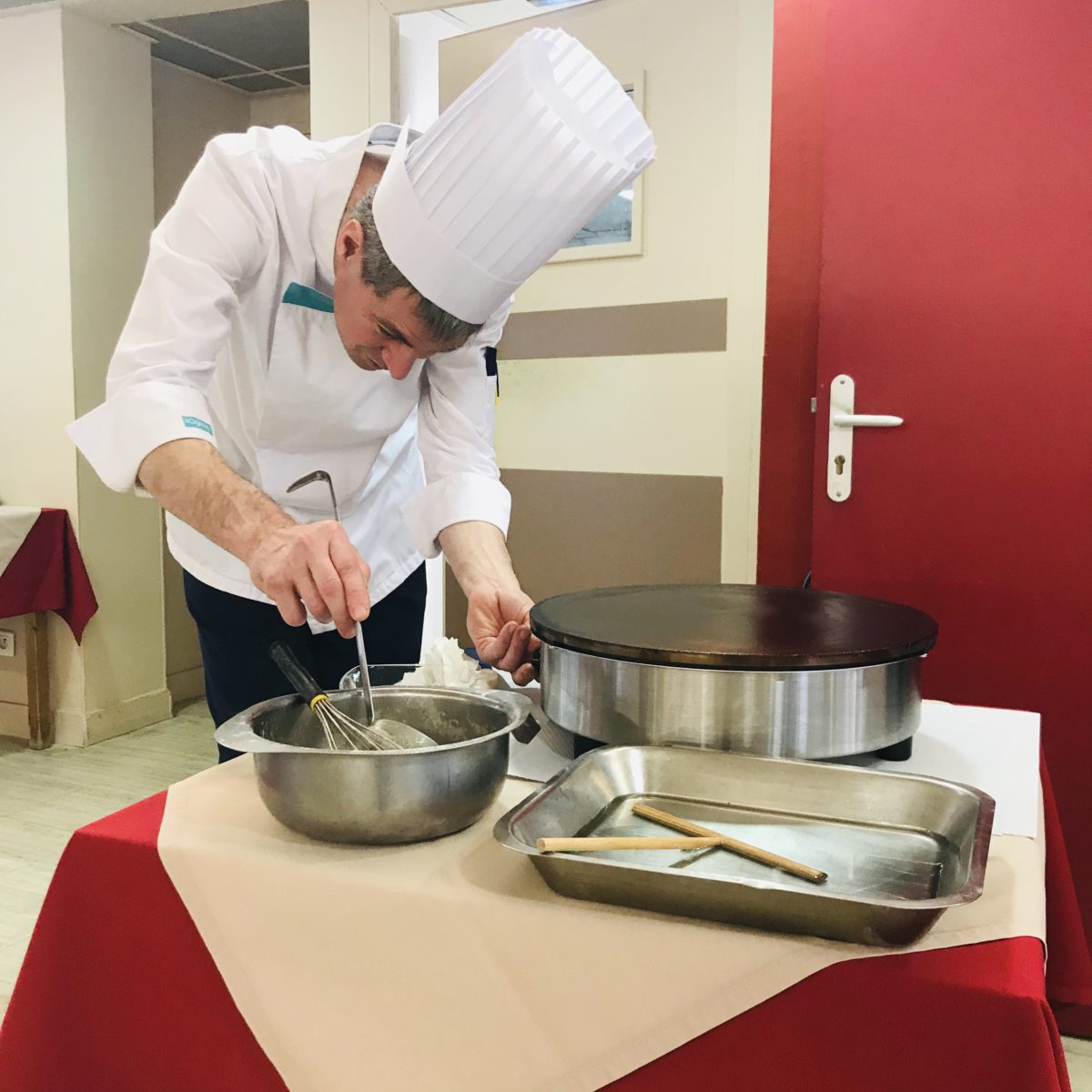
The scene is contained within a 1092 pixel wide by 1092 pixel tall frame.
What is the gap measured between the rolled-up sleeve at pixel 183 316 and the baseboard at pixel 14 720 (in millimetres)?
2483

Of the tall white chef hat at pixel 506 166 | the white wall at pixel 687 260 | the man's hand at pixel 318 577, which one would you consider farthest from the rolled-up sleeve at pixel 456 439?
the white wall at pixel 687 260

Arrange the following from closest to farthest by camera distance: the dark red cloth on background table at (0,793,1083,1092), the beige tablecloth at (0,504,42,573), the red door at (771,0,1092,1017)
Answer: the dark red cloth on background table at (0,793,1083,1092)
the red door at (771,0,1092,1017)
the beige tablecloth at (0,504,42,573)

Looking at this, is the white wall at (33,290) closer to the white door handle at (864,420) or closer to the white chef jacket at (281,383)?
the white chef jacket at (281,383)

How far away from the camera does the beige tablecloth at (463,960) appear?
1.96 ft

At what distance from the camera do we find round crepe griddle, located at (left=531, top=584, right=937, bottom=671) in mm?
833

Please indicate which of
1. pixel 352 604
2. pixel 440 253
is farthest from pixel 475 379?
pixel 352 604

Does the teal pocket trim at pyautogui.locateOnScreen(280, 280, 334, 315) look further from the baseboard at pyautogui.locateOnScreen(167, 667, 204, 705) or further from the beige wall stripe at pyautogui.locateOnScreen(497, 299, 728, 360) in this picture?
the baseboard at pyautogui.locateOnScreen(167, 667, 204, 705)

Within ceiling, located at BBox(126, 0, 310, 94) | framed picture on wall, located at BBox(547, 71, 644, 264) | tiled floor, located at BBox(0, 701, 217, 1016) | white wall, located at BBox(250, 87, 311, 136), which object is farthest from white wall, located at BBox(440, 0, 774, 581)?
tiled floor, located at BBox(0, 701, 217, 1016)

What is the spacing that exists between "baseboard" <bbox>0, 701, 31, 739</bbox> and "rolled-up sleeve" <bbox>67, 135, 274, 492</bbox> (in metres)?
2.48

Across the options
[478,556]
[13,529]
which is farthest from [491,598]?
[13,529]

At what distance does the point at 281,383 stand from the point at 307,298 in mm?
122

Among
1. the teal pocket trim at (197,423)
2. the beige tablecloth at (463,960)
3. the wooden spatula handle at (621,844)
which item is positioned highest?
the teal pocket trim at (197,423)

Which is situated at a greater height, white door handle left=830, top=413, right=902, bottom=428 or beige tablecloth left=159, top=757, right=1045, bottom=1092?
white door handle left=830, top=413, right=902, bottom=428

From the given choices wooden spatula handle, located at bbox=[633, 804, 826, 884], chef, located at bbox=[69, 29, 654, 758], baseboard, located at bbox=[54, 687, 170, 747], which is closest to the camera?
wooden spatula handle, located at bbox=[633, 804, 826, 884]
